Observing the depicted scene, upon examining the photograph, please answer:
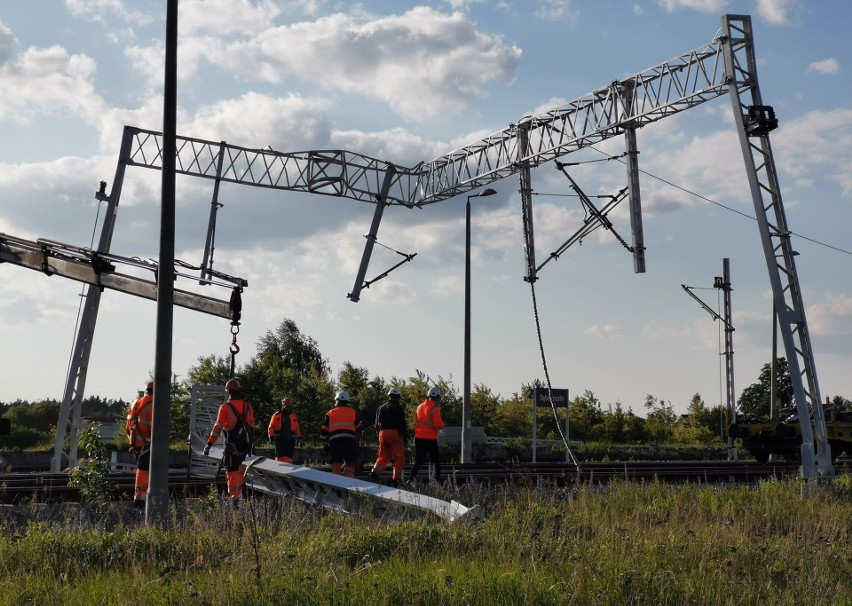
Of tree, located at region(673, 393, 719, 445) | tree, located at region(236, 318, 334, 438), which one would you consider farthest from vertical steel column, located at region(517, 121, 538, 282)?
tree, located at region(673, 393, 719, 445)

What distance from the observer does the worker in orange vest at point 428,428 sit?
18859 millimetres

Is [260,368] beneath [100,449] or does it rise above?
above

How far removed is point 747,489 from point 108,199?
15.2 metres

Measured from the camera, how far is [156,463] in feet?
40.4

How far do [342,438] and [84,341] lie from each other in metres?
8.18

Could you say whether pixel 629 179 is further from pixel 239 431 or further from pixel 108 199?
pixel 108 199

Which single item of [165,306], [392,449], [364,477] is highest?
[165,306]

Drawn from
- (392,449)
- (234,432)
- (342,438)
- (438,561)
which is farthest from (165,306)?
(392,449)

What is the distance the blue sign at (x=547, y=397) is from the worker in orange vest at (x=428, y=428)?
410 inches

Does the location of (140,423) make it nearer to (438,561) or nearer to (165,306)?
(165,306)

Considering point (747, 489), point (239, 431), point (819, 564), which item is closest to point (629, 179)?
point (747, 489)

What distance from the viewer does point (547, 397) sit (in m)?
29.7

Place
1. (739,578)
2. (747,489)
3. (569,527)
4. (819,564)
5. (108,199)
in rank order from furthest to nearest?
(108,199) → (747,489) → (569,527) → (819,564) → (739,578)

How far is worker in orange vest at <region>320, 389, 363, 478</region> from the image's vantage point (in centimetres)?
1838
